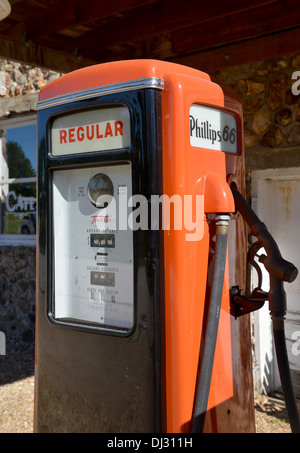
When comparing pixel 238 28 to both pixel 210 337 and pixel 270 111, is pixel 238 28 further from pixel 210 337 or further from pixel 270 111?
Answer: pixel 210 337

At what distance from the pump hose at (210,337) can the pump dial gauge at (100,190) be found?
0.43 metres

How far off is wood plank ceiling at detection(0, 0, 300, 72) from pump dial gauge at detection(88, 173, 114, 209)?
1303 mm

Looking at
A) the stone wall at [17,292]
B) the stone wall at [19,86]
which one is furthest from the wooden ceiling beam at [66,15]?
the stone wall at [17,292]

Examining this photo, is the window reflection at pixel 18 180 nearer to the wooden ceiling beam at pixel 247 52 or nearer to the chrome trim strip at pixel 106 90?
the wooden ceiling beam at pixel 247 52

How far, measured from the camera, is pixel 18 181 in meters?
5.50

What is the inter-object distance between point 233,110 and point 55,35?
6.56ft

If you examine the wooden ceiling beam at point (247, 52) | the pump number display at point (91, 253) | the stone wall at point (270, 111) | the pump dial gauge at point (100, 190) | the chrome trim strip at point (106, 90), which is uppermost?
the wooden ceiling beam at point (247, 52)

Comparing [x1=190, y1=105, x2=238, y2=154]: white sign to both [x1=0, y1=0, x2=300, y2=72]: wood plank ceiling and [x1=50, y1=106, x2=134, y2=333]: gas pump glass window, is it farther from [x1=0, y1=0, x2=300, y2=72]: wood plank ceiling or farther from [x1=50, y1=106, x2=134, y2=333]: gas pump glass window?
[x1=0, y1=0, x2=300, y2=72]: wood plank ceiling

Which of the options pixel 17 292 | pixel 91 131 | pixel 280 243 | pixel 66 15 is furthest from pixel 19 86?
pixel 91 131

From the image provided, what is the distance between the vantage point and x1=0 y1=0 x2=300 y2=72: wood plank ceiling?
300cm

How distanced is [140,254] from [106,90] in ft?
1.98

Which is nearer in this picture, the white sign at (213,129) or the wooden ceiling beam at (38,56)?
the white sign at (213,129)

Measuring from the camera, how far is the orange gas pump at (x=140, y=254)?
70.4 inches
